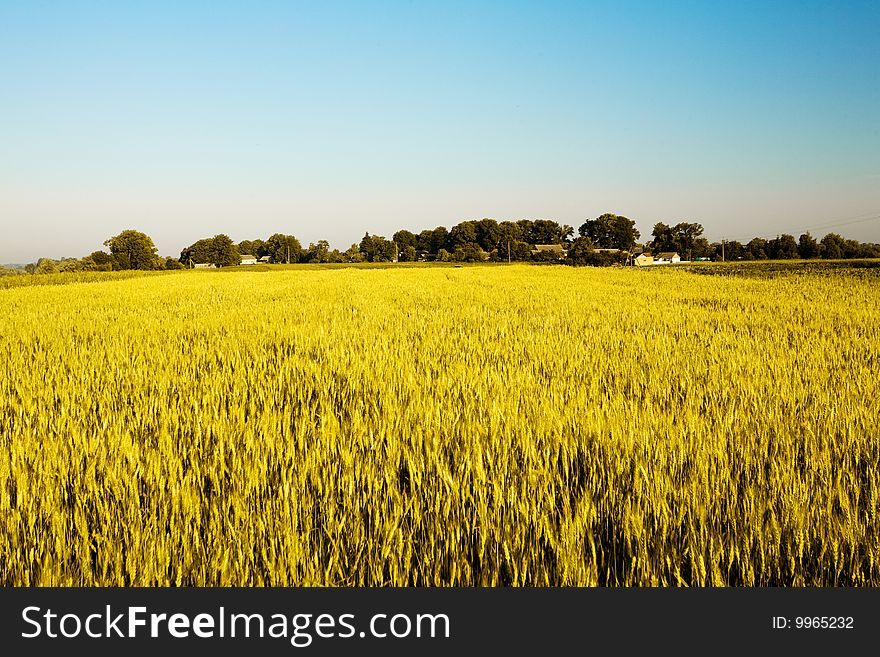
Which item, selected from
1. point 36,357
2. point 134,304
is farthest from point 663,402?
point 134,304

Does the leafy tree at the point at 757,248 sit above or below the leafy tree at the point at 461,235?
below

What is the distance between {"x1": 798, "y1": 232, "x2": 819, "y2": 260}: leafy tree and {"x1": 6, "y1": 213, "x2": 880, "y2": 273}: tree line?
0.15 meters

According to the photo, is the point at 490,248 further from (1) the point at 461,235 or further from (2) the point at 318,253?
(2) the point at 318,253

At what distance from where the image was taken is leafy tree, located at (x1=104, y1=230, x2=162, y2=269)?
3211 inches

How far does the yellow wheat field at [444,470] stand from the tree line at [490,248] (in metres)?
80.5

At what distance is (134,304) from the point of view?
39.0 feet

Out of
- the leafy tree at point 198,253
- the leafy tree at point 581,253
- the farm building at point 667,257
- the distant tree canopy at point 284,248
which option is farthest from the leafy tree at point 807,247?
the leafy tree at point 198,253

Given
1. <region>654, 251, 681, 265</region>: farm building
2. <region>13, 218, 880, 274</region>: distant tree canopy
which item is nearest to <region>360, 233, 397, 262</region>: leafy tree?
<region>13, 218, 880, 274</region>: distant tree canopy

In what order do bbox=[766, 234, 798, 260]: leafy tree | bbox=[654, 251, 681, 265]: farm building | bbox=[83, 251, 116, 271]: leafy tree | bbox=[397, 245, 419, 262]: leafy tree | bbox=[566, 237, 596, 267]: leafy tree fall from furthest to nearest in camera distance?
bbox=[397, 245, 419, 262]: leafy tree
bbox=[654, 251, 681, 265]: farm building
bbox=[766, 234, 798, 260]: leafy tree
bbox=[566, 237, 596, 267]: leafy tree
bbox=[83, 251, 116, 271]: leafy tree

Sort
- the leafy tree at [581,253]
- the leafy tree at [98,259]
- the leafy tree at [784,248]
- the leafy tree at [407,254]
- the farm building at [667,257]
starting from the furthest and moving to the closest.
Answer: the leafy tree at [407,254], the farm building at [667,257], the leafy tree at [784,248], the leafy tree at [581,253], the leafy tree at [98,259]

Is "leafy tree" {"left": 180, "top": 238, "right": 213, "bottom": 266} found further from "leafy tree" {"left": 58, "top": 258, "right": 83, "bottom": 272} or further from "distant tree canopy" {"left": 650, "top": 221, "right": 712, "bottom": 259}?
"distant tree canopy" {"left": 650, "top": 221, "right": 712, "bottom": 259}

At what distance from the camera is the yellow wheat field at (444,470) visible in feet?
5.27

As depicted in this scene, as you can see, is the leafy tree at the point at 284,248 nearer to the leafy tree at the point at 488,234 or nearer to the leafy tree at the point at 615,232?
the leafy tree at the point at 488,234

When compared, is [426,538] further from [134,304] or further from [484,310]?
[134,304]
